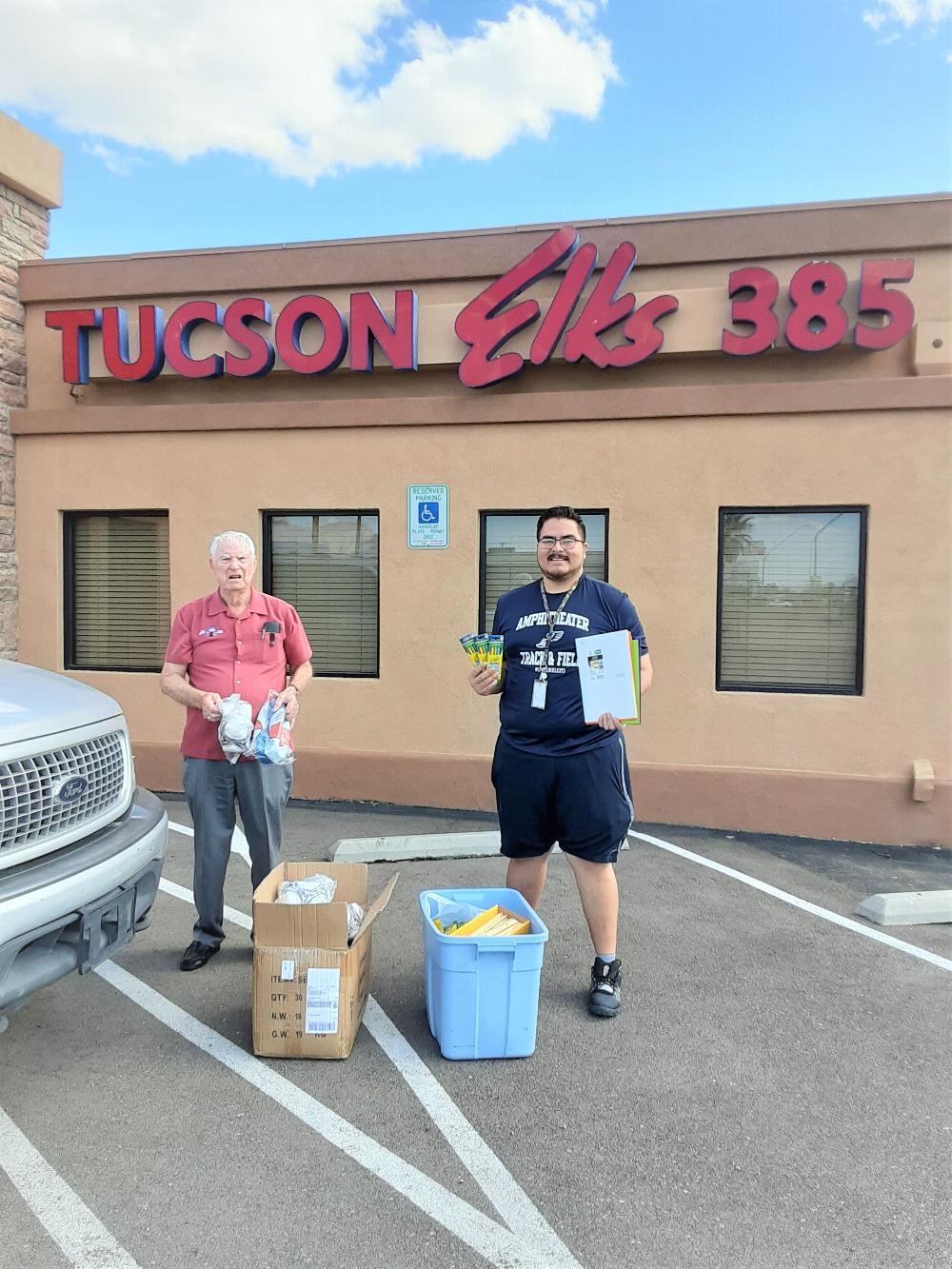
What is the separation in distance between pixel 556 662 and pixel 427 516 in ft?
11.3

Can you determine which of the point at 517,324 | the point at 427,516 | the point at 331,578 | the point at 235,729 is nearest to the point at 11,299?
the point at 331,578

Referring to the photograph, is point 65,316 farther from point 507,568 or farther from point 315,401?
point 507,568

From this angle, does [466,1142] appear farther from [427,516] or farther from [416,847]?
[427,516]

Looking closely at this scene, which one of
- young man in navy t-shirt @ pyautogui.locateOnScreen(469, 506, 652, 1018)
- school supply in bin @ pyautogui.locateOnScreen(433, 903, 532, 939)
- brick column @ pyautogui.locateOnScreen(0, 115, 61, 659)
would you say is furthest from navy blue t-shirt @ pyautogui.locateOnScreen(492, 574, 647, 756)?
brick column @ pyautogui.locateOnScreen(0, 115, 61, 659)

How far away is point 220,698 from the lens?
12.0 feet

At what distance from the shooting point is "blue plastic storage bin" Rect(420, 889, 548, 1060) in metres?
3.02

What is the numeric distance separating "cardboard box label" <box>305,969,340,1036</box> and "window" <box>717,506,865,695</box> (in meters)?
4.30

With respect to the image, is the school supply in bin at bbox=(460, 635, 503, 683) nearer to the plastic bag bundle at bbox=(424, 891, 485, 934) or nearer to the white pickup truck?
the plastic bag bundle at bbox=(424, 891, 485, 934)

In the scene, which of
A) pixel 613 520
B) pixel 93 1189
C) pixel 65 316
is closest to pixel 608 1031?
pixel 93 1189

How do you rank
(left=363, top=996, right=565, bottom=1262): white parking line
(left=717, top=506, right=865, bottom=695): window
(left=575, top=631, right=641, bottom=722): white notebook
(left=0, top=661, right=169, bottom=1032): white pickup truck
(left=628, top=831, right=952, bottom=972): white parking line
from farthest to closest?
(left=717, top=506, right=865, bottom=695): window, (left=628, top=831, right=952, bottom=972): white parking line, (left=575, top=631, right=641, bottom=722): white notebook, (left=0, top=661, right=169, bottom=1032): white pickup truck, (left=363, top=996, right=565, bottom=1262): white parking line

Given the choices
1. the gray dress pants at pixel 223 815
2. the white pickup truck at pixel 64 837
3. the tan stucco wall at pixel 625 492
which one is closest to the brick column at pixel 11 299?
the tan stucco wall at pixel 625 492

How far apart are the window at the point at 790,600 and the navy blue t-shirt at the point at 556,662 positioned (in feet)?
10.3

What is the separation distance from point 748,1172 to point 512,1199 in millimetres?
745

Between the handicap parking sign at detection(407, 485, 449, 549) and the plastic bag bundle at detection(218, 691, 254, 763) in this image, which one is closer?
the plastic bag bundle at detection(218, 691, 254, 763)
